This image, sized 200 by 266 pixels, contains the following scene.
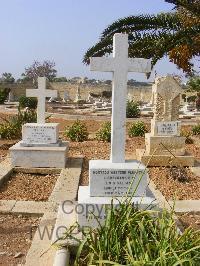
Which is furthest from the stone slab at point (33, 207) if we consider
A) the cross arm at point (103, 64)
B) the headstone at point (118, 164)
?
the cross arm at point (103, 64)

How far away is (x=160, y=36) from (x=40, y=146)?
205 inches

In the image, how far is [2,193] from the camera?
654cm

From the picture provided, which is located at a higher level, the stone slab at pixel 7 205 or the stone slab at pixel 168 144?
the stone slab at pixel 168 144

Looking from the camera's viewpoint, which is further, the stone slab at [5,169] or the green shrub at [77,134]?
the green shrub at [77,134]

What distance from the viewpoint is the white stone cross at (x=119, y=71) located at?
4.64 meters

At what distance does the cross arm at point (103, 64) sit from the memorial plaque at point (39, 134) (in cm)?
408

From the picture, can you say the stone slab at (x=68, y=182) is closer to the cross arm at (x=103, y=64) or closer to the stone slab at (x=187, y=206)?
the stone slab at (x=187, y=206)

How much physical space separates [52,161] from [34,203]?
2.43m

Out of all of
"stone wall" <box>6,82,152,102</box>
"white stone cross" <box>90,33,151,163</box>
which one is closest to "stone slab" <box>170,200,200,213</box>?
"white stone cross" <box>90,33,151,163</box>

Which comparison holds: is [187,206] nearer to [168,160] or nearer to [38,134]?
[168,160]

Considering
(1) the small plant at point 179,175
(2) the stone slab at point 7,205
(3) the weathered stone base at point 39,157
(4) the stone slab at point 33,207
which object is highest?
(3) the weathered stone base at point 39,157

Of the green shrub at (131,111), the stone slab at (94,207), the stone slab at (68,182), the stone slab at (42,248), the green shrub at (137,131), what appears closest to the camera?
the stone slab at (42,248)

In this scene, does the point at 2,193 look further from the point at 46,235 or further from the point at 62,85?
the point at 62,85

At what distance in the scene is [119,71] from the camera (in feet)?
15.3
